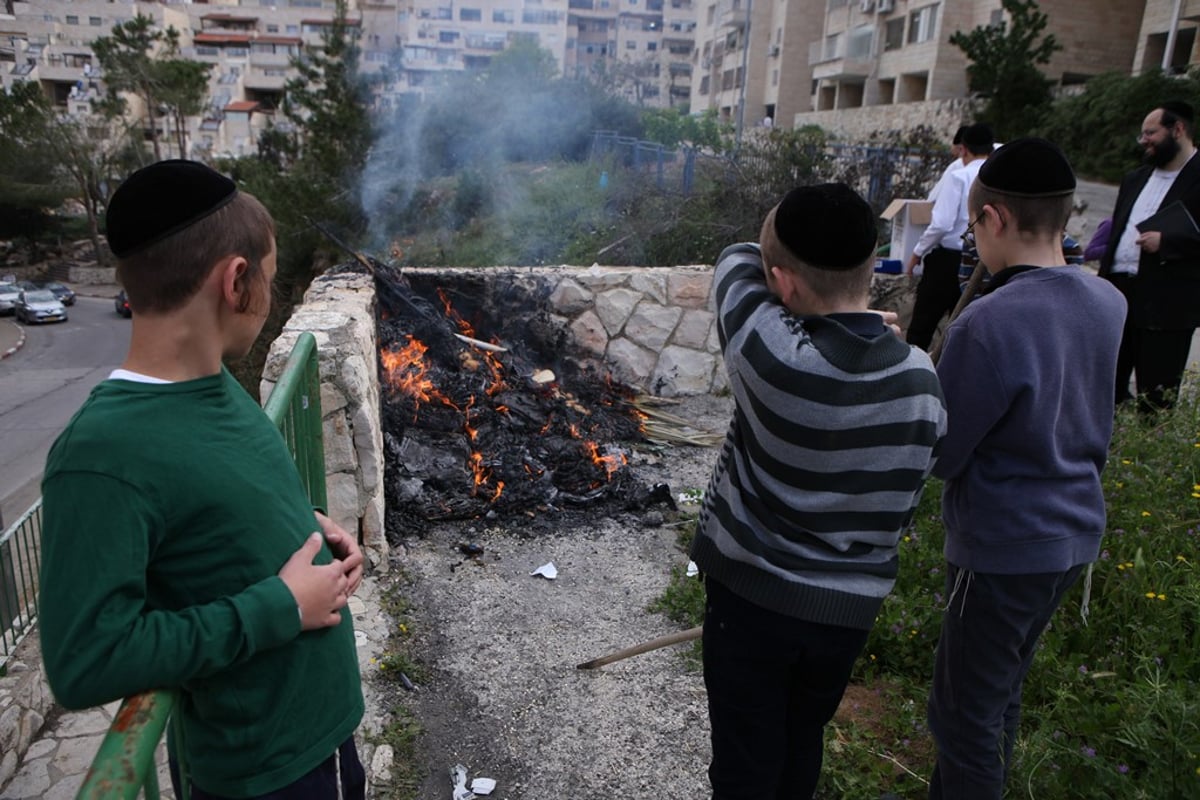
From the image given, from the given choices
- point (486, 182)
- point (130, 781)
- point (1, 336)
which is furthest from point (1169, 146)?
point (1, 336)

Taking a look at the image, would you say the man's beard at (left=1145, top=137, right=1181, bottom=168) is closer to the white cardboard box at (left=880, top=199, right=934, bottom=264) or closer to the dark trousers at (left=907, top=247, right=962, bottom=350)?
the dark trousers at (left=907, top=247, right=962, bottom=350)

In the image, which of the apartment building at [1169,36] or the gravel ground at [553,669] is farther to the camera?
the apartment building at [1169,36]

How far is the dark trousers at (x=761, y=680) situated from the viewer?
1.85m

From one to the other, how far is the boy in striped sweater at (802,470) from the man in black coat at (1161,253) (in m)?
3.42

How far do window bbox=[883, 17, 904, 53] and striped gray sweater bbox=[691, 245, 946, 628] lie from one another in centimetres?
4337

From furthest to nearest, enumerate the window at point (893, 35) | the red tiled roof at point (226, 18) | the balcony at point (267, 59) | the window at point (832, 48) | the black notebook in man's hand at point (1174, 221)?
the red tiled roof at point (226, 18), the balcony at point (267, 59), the window at point (832, 48), the window at point (893, 35), the black notebook in man's hand at point (1174, 221)

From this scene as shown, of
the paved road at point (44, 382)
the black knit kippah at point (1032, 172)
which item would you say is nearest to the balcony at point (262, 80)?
the paved road at point (44, 382)

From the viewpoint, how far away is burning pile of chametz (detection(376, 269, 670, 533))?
191 inches

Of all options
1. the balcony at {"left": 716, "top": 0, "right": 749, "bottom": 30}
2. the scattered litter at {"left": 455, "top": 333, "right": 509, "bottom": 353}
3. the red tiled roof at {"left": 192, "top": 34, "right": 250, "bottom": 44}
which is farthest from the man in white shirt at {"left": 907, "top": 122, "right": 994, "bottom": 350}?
the red tiled roof at {"left": 192, "top": 34, "right": 250, "bottom": 44}

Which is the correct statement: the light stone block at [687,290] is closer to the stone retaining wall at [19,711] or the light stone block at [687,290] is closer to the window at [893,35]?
the stone retaining wall at [19,711]

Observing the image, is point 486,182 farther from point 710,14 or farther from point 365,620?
point 710,14

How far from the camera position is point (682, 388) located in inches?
286

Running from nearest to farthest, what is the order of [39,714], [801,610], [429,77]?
[801,610] < [39,714] < [429,77]

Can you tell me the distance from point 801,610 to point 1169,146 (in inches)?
163
